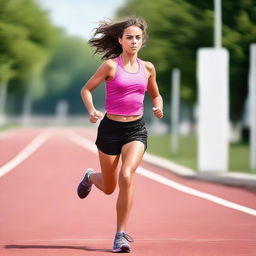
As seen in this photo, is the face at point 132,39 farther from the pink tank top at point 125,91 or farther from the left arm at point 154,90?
the left arm at point 154,90

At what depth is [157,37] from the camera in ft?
122

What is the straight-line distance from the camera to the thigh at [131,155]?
9078 millimetres

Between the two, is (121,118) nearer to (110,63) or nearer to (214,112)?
(110,63)

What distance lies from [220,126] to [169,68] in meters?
19.3

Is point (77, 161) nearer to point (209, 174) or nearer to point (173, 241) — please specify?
point (209, 174)

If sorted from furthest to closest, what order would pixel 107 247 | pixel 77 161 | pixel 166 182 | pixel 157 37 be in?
pixel 157 37 → pixel 77 161 → pixel 166 182 → pixel 107 247

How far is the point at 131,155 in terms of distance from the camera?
30.0 feet

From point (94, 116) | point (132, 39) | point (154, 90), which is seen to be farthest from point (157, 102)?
point (94, 116)

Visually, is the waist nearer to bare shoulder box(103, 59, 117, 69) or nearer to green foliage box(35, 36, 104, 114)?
bare shoulder box(103, 59, 117, 69)

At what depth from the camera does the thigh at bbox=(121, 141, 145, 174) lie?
9078mm

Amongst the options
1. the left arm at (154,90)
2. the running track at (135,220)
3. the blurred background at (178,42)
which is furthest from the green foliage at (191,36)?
the left arm at (154,90)

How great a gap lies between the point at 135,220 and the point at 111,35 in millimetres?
3001

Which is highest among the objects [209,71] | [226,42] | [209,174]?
[226,42]

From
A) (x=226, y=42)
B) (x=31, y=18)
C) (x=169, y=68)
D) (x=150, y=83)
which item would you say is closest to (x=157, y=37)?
(x=169, y=68)
